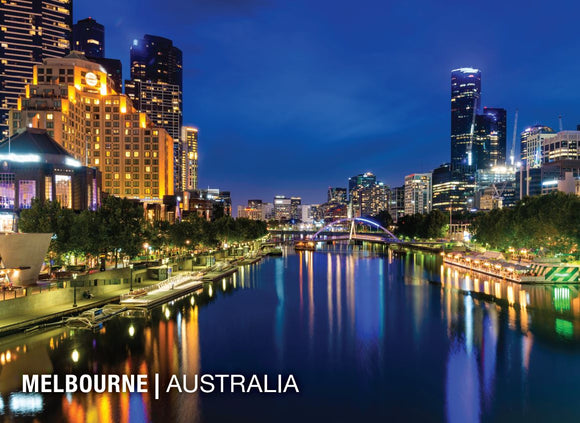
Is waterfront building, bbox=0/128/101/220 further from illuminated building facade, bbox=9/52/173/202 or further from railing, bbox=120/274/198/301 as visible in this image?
illuminated building facade, bbox=9/52/173/202

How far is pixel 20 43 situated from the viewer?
152 m

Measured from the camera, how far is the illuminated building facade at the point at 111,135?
96.8m

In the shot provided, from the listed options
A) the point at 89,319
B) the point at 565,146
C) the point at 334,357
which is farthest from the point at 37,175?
the point at 565,146

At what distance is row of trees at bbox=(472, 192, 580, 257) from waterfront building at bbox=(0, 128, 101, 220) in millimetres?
69004

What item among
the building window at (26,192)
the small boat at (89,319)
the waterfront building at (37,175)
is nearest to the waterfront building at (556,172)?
the waterfront building at (37,175)

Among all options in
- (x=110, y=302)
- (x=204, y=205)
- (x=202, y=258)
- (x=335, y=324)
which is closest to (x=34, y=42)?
(x=204, y=205)

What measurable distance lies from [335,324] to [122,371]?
18.9m

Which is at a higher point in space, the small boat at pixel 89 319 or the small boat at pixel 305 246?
the small boat at pixel 89 319

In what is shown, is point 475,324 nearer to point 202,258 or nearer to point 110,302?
point 110,302

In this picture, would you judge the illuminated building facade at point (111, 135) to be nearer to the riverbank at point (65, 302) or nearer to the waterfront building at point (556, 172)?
the riverbank at point (65, 302)

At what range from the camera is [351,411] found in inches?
826

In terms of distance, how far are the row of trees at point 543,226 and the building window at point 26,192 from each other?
2867 inches

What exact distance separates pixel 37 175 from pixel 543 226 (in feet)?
239

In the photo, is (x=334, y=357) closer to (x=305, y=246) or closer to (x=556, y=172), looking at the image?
(x=305, y=246)
